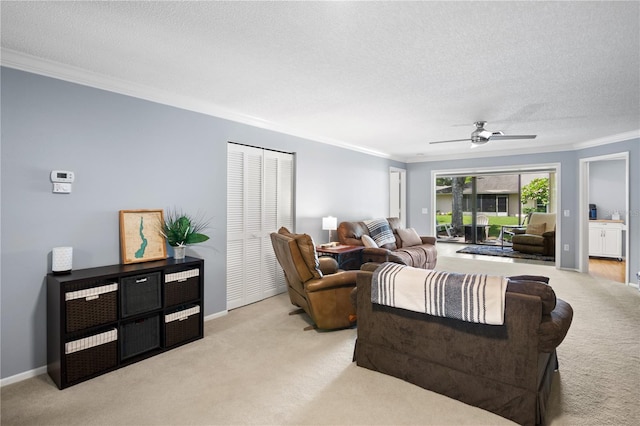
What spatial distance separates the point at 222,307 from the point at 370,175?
419cm

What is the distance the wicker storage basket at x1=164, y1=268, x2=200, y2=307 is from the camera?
9.77 ft

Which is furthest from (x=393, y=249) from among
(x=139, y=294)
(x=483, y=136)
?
(x=139, y=294)

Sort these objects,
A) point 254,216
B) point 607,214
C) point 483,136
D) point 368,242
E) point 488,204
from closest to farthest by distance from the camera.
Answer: point 483,136 → point 254,216 → point 368,242 → point 607,214 → point 488,204

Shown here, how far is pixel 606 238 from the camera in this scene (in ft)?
24.3

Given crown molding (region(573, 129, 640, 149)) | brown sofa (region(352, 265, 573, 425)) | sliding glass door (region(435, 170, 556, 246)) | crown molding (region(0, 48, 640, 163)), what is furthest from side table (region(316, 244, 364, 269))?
sliding glass door (region(435, 170, 556, 246))

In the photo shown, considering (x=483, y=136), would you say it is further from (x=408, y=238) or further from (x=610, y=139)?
(x=610, y=139)

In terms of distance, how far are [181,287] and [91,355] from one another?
2.71 feet

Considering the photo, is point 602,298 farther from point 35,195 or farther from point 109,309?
point 35,195

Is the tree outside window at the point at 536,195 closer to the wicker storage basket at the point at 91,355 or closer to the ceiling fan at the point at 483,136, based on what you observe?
the ceiling fan at the point at 483,136

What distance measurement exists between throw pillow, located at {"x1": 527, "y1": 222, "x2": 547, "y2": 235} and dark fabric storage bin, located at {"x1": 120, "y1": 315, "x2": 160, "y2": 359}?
8906 mm

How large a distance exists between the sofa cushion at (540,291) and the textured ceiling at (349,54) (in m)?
1.61

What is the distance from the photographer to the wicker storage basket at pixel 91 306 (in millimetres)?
2400

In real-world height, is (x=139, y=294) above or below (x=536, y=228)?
below

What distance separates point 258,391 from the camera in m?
2.34
